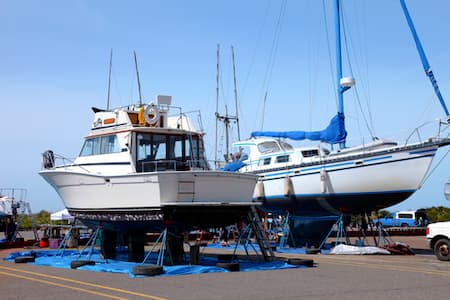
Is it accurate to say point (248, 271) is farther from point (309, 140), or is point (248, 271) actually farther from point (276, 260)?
point (309, 140)

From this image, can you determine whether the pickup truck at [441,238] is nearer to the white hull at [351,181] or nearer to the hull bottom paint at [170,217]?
the white hull at [351,181]

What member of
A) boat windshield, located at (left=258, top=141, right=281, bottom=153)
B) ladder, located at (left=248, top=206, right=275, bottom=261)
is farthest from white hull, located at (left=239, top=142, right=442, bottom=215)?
ladder, located at (left=248, top=206, right=275, bottom=261)

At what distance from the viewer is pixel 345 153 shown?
23984mm

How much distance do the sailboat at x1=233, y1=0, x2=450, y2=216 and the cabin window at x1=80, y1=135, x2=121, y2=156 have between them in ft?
34.6

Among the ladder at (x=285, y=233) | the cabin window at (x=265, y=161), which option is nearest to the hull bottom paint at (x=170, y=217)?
the ladder at (x=285, y=233)

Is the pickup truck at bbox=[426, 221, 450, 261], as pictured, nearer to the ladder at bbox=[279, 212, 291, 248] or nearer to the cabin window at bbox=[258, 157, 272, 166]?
the ladder at bbox=[279, 212, 291, 248]

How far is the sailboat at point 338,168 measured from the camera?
22094 millimetres

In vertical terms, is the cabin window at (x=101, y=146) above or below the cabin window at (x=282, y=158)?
below

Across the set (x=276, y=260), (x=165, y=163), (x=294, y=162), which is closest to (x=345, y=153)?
(x=294, y=162)

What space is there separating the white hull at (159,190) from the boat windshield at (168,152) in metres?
1.04

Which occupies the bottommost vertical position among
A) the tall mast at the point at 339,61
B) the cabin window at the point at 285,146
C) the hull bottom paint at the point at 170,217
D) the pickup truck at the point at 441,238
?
the pickup truck at the point at 441,238

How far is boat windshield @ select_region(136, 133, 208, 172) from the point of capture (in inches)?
661

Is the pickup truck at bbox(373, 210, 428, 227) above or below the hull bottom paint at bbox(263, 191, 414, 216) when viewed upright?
above

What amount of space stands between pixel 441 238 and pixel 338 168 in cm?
635
